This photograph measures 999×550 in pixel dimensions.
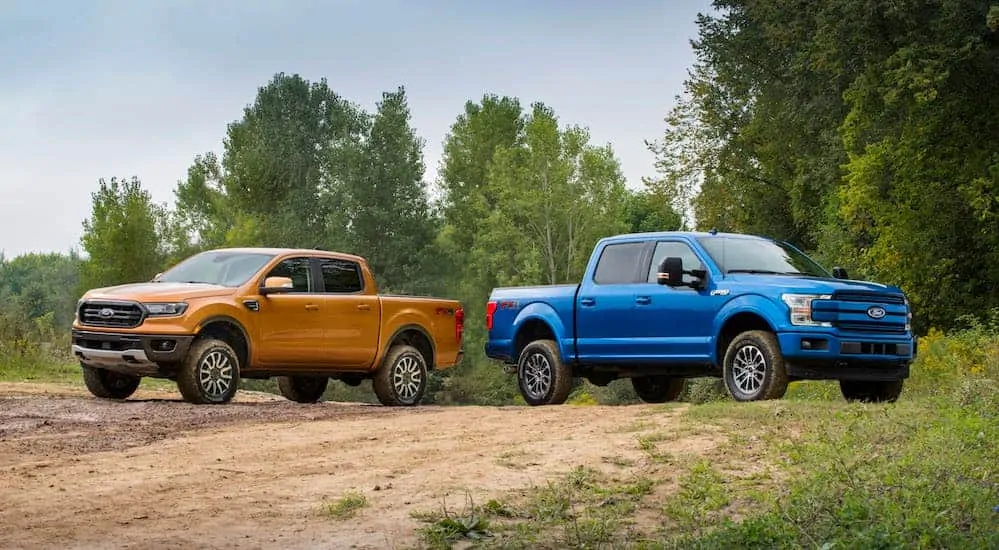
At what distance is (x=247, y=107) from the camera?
93375 mm

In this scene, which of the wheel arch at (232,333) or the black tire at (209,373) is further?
the wheel arch at (232,333)

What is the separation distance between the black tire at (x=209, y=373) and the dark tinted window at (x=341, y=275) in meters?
1.78

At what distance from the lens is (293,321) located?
57.3 ft

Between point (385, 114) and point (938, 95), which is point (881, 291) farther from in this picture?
point (385, 114)

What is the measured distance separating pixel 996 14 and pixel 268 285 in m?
17.2

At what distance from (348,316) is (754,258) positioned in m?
5.27

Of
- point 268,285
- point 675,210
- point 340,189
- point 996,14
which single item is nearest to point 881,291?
point 268,285

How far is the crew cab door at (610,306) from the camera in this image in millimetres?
16406

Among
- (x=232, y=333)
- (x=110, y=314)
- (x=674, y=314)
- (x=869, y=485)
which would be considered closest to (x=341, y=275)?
(x=232, y=333)

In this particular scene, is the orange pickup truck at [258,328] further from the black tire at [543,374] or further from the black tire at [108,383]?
the black tire at [543,374]

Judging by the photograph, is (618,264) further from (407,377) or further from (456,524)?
(456,524)

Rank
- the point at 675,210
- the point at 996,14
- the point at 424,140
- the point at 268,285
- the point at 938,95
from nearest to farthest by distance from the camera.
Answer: the point at 268,285, the point at 996,14, the point at 938,95, the point at 675,210, the point at 424,140

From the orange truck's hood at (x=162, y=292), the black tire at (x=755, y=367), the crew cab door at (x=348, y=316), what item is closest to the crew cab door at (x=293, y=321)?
the crew cab door at (x=348, y=316)

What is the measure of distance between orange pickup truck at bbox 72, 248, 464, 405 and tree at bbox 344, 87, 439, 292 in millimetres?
57278
